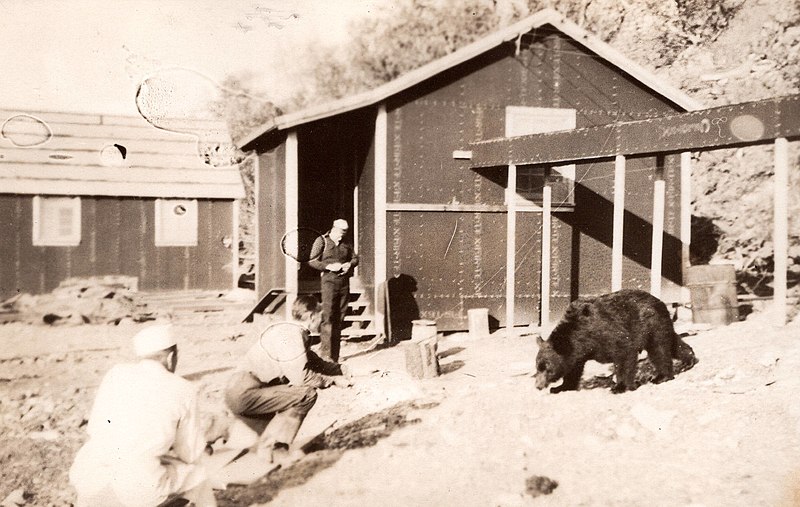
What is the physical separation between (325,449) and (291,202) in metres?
4.64

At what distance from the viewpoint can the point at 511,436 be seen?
5.37 meters

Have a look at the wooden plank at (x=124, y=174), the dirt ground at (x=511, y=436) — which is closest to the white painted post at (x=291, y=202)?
the dirt ground at (x=511, y=436)

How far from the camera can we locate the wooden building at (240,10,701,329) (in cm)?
967

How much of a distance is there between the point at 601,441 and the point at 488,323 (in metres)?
4.81

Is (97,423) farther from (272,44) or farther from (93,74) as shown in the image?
(272,44)

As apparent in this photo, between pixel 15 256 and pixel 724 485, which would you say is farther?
pixel 15 256

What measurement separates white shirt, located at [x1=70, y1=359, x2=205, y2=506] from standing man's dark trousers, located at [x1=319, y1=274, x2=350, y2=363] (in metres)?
4.75

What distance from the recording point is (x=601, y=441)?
5.13m

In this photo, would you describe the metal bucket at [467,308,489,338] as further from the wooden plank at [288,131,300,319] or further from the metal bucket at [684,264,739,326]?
the metal bucket at [684,264,739,326]

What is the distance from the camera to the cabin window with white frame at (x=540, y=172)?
10031 millimetres

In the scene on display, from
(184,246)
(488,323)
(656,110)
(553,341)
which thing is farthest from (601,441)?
(184,246)

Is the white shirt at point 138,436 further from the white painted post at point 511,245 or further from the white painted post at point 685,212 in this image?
the white painted post at point 685,212

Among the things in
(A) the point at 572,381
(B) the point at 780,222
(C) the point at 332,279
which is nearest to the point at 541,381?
(A) the point at 572,381

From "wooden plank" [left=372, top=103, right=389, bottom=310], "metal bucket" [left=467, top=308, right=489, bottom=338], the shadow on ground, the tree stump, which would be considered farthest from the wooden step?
the shadow on ground
